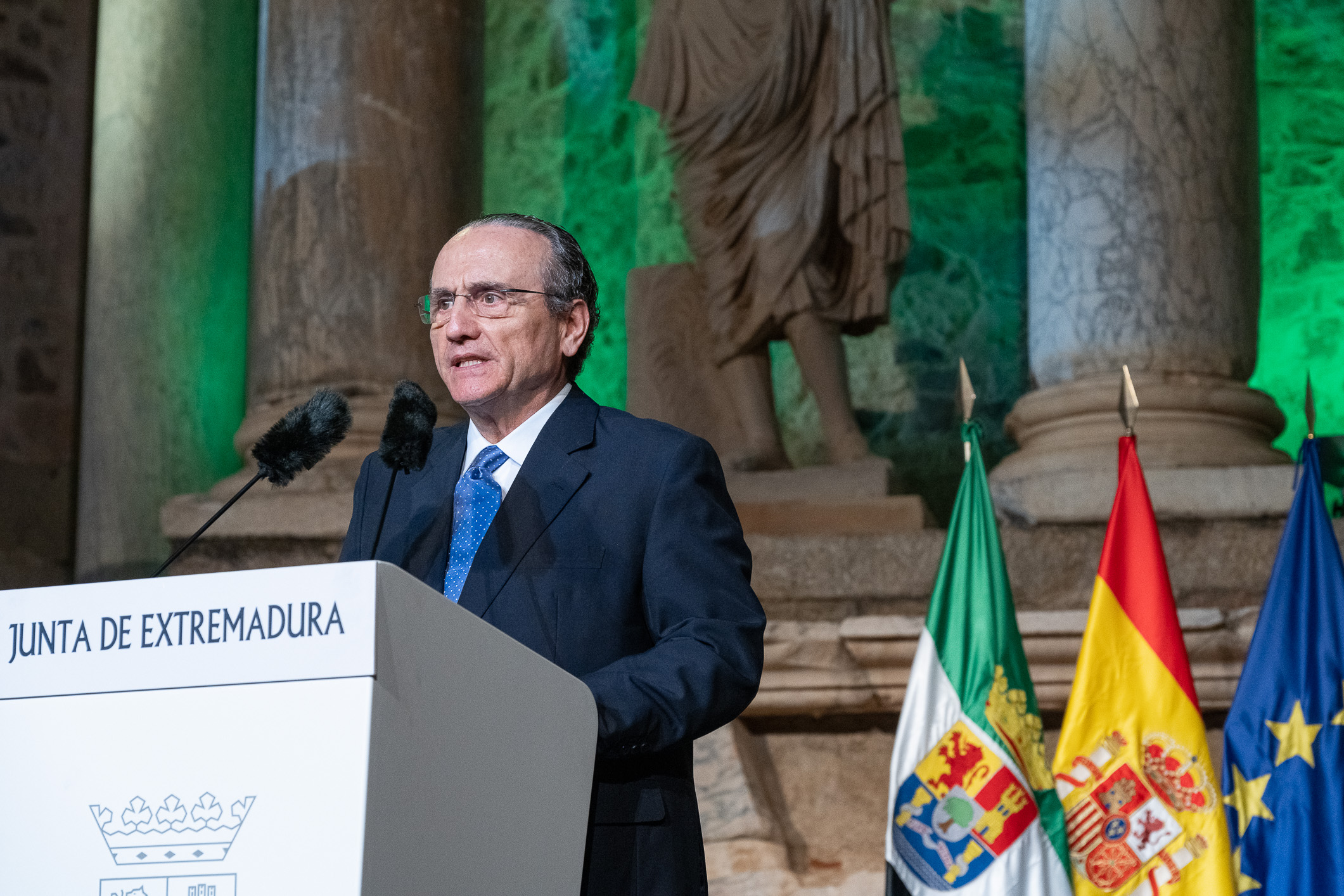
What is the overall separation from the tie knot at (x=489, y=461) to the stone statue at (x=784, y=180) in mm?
2811

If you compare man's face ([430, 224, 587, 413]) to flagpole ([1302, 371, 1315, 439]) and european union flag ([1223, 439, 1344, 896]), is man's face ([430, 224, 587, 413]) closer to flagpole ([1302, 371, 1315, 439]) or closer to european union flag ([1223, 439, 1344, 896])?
european union flag ([1223, 439, 1344, 896])

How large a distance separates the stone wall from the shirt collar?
3.76 m

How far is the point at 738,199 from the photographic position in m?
4.57

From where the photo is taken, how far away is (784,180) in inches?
179

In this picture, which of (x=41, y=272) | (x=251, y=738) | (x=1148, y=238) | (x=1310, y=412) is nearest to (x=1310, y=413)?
(x=1310, y=412)

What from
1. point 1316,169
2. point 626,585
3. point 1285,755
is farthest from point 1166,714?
point 1316,169

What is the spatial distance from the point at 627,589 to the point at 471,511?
0.60ft

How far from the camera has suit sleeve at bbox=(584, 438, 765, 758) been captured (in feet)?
4.36

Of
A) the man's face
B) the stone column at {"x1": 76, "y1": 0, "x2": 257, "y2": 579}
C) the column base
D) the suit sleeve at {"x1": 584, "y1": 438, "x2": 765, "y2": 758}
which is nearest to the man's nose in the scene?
the man's face

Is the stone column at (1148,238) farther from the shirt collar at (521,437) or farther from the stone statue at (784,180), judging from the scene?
the shirt collar at (521,437)

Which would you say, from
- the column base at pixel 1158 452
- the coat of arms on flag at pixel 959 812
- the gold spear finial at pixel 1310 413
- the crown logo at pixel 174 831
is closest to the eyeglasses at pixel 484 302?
the crown logo at pixel 174 831

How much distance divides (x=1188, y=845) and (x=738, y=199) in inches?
88.0

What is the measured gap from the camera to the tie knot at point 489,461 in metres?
1.65

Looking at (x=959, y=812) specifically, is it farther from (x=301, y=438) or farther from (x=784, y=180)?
(x=784, y=180)
